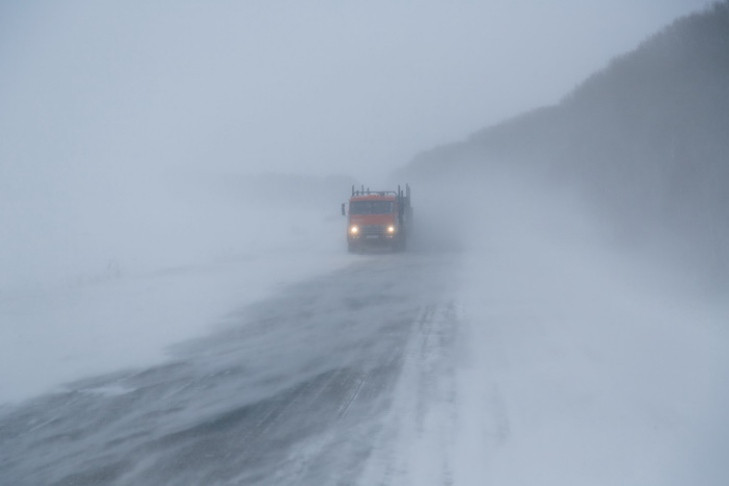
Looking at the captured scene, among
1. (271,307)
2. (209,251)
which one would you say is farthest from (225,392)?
(209,251)

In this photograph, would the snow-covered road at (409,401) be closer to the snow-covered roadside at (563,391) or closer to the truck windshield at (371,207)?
the snow-covered roadside at (563,391)

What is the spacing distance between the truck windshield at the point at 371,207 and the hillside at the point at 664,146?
373 inches

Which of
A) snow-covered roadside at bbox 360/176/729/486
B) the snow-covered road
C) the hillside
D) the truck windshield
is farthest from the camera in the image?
the truck windshield

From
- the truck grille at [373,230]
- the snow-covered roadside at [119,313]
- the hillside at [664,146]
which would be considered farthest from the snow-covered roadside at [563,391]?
the truck grille at [373,230]

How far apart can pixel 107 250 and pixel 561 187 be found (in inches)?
1069

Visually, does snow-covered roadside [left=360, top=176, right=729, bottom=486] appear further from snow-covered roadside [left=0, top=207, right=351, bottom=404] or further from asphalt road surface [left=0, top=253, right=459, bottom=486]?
snow-covered roadside [left=0, top=207, right=351, bottom=404]

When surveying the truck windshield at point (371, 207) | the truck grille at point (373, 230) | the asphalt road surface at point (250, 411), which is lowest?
the asphalt road surface at point (250, 411)

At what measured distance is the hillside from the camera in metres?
21.2

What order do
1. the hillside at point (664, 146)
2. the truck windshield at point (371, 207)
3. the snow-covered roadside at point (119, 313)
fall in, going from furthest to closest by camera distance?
the truck windshield at point (371, 207) < the hillside at point (664, 146) < the snow-covered roadside at point (119, 313)

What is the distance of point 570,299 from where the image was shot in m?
15.5

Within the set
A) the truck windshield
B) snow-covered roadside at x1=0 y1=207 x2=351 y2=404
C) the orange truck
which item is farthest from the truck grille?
snow-covered roadside at x1=0 y1=207 x2=351 y2=404

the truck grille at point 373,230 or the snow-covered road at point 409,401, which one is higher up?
the truck grille at point 373,230

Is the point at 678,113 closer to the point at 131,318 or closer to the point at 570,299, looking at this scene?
the point at 570,299

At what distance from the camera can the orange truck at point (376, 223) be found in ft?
99.9
